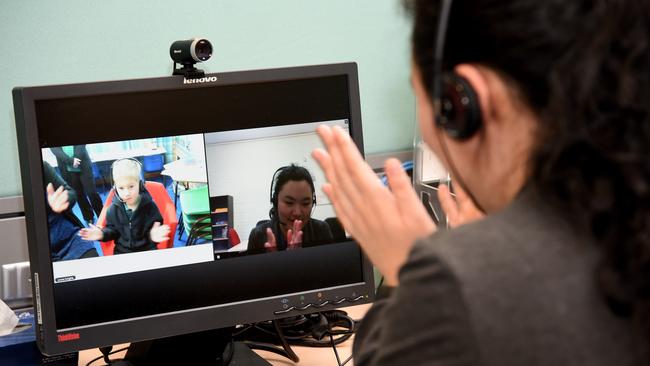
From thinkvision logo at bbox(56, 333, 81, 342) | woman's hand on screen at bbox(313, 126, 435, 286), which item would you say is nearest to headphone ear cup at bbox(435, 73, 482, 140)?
woman's hand on screen at bbox(313, 126, 435, 286)

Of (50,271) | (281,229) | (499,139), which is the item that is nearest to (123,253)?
(50,271)

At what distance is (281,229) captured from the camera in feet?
3.86

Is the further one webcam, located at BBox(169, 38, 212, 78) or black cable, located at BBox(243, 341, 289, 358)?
black cable, located at BBox(243, 341, 289, 358)

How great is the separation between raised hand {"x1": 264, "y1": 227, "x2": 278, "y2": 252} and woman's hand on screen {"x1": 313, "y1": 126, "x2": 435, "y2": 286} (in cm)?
38

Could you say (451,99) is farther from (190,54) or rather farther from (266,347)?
(266,347)

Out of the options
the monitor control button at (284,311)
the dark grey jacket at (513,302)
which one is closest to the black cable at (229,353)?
the monitor control button at (284,311)

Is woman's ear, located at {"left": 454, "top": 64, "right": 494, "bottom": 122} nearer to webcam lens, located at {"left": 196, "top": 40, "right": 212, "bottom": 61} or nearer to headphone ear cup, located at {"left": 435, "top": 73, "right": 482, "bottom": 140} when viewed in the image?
headphone ear cup, located at {"left": 435, "top": 73, "right": 482, "bottom": 140}

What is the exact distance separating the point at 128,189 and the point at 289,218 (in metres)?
0.25

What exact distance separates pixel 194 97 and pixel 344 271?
374 millimetres

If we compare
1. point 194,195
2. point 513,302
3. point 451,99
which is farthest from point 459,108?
point 194,195

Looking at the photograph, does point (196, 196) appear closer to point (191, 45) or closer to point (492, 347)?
point (191, 45)

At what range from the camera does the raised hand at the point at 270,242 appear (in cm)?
117

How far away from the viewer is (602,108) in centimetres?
55

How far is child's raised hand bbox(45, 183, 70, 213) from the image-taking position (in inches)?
42.2
